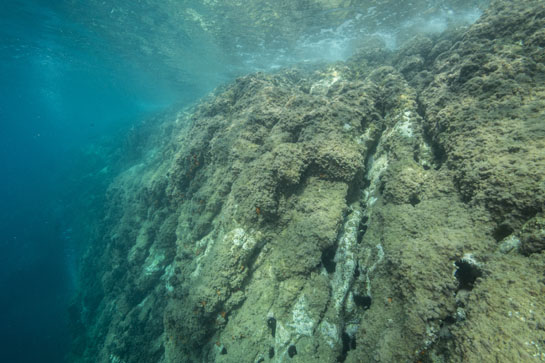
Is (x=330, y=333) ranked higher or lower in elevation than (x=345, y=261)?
lower

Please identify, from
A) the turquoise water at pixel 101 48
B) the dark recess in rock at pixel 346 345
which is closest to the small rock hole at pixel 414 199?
the dark recess in rock at pixel 346 345

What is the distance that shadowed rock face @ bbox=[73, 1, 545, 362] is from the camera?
2.42 m

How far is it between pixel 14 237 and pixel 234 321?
46127 mm

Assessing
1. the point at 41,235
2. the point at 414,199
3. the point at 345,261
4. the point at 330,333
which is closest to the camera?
the point at 330,333

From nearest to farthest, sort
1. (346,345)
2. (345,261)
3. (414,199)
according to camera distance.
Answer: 1. (346,345)
2. (414,199)
3. (345,261)

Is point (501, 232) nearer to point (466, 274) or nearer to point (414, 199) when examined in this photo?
point (466, 274)

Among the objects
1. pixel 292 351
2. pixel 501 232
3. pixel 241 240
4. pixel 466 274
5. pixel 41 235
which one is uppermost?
pixel 501 232

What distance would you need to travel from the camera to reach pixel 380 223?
392 centimetres

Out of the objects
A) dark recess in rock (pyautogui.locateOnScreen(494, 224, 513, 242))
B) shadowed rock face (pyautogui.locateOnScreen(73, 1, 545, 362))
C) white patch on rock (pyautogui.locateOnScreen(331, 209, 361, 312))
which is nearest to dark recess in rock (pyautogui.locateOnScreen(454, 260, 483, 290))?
shadowed rock face (pyautogui.locateOnScreen(73, 1, 545, 362))

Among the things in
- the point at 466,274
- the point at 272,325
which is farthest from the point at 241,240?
the point at 466,274

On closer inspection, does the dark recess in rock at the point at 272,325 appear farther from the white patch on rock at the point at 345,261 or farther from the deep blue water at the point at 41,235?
the deep blue water at the point at 41,235

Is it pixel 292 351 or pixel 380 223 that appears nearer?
pixel 292 351

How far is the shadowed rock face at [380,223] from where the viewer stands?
7.95 ft

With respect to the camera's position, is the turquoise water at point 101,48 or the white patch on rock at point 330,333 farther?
the turquoise water at point 101,48
